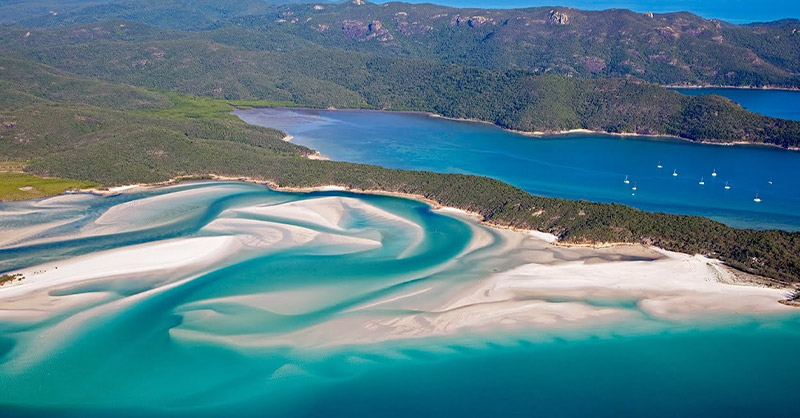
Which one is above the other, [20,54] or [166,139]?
[20,54]

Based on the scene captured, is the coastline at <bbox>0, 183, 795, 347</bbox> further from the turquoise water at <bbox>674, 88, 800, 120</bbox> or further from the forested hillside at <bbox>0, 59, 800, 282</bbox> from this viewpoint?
the turquoise water at <bbox>674, 88, 800, 120</bbox>

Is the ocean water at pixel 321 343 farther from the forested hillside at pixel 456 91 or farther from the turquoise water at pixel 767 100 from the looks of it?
the turquoise water at pixel 767 100

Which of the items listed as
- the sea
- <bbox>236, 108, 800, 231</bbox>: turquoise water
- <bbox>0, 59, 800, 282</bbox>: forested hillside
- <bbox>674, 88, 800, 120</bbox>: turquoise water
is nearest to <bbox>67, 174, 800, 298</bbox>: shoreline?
<bbox>0, 59, 800, 282</bbox>: forested hillside

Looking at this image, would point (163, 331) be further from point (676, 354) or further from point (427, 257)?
point (676, 354)

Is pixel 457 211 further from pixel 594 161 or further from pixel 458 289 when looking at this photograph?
pixel 594 161

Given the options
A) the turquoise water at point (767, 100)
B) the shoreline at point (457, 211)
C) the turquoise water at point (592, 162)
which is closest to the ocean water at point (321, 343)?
the shoreline at point (457, 211)

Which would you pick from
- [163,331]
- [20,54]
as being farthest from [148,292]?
[20,54]
